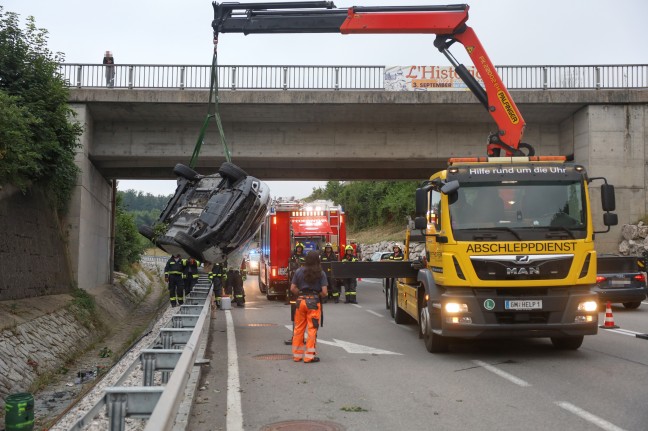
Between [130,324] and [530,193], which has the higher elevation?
[530,193]

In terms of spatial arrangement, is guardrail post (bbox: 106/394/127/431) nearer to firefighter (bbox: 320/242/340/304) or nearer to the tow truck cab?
the tow truck cab

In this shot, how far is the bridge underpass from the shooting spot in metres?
18.8

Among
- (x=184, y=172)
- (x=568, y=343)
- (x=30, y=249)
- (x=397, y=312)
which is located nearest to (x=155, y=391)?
(x=568, y=343)

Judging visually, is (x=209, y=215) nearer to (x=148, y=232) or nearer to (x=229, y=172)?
(x=229, y=172)

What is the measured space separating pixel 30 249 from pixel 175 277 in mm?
3639

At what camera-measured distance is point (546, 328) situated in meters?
8.38

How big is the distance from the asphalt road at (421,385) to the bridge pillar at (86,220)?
9017 millimetres

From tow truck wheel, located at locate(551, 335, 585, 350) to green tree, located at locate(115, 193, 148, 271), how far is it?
83.5 feet

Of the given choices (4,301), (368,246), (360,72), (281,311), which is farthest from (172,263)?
(368,246)

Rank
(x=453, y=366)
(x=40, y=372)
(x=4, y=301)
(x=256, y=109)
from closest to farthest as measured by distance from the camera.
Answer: (x=453, y=366) → (x=40, y=372) → (x=4, y=301) → (x=256, y=109)

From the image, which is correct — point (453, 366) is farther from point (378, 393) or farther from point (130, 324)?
point (130, 324)

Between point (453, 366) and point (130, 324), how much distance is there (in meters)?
12.3

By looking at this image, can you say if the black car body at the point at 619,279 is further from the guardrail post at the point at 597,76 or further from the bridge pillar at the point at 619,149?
the guardrail post at the point at 597,76

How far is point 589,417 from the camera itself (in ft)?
18.5
